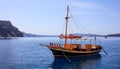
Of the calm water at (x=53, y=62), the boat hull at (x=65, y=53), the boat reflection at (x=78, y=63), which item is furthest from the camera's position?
the boat hull at (x=65, y=53)

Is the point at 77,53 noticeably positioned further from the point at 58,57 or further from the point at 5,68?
the point at 5,68

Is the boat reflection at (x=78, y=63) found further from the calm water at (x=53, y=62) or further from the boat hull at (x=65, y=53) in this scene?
the boat hull at (x=65, y=53)

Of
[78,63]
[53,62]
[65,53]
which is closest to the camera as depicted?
[78,63]

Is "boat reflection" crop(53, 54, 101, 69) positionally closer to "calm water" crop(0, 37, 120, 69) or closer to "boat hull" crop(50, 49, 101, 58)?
"calm water" crop(0, 37, 120, 69)

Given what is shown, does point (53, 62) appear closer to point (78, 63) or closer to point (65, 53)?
point (65, 53)

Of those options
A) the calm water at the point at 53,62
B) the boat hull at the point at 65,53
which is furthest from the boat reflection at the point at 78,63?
the boat hull at the point at 65,53

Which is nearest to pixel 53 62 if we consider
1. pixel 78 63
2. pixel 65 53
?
pixel 65 53

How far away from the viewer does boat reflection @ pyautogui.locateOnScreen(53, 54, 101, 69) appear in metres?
42.8

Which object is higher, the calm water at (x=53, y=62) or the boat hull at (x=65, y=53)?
the boat hull at (x=65, y=53)

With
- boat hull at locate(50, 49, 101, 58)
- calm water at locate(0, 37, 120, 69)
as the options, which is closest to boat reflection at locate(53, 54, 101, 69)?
calm water at locate(0, 37, 120, 69)

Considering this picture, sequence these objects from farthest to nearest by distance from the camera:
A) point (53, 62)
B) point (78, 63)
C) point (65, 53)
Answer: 1. point (65, 53)
2. point (53, 62)
3. point (78, 63)

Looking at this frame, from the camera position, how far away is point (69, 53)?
170 feet

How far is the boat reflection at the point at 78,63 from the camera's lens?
140 feet

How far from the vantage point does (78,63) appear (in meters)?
47.3
